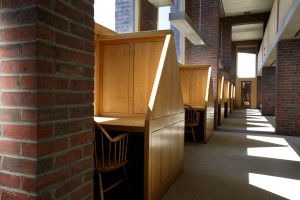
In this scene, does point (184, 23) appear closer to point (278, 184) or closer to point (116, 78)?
point (116, 78)

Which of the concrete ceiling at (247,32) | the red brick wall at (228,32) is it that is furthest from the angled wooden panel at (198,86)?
the concrete ceiling at (247,32)

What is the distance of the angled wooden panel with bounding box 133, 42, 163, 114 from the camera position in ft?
9.42

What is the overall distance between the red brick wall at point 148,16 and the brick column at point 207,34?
2.50m

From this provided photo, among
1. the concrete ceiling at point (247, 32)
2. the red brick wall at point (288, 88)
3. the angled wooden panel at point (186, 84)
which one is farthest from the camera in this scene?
the concrete ceiling at point (247, 32)

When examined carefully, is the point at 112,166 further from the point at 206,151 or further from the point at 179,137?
the point at 206,151

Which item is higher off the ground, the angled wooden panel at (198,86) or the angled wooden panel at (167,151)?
the angled wooden panel at (198,86)

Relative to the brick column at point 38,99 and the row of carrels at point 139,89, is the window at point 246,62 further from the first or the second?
the brick column at point 38,99

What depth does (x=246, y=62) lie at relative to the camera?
58.6 feet

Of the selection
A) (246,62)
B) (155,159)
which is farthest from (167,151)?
(246,62)

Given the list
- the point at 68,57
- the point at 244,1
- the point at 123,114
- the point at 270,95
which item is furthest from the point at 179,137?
the point at 270,95

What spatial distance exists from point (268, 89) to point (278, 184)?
959 centimetres

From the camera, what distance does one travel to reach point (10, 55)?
1.09 meters

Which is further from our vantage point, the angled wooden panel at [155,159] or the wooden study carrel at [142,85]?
the wooden study carrel at [142,85]

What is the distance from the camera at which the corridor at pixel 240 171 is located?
2.72 m
